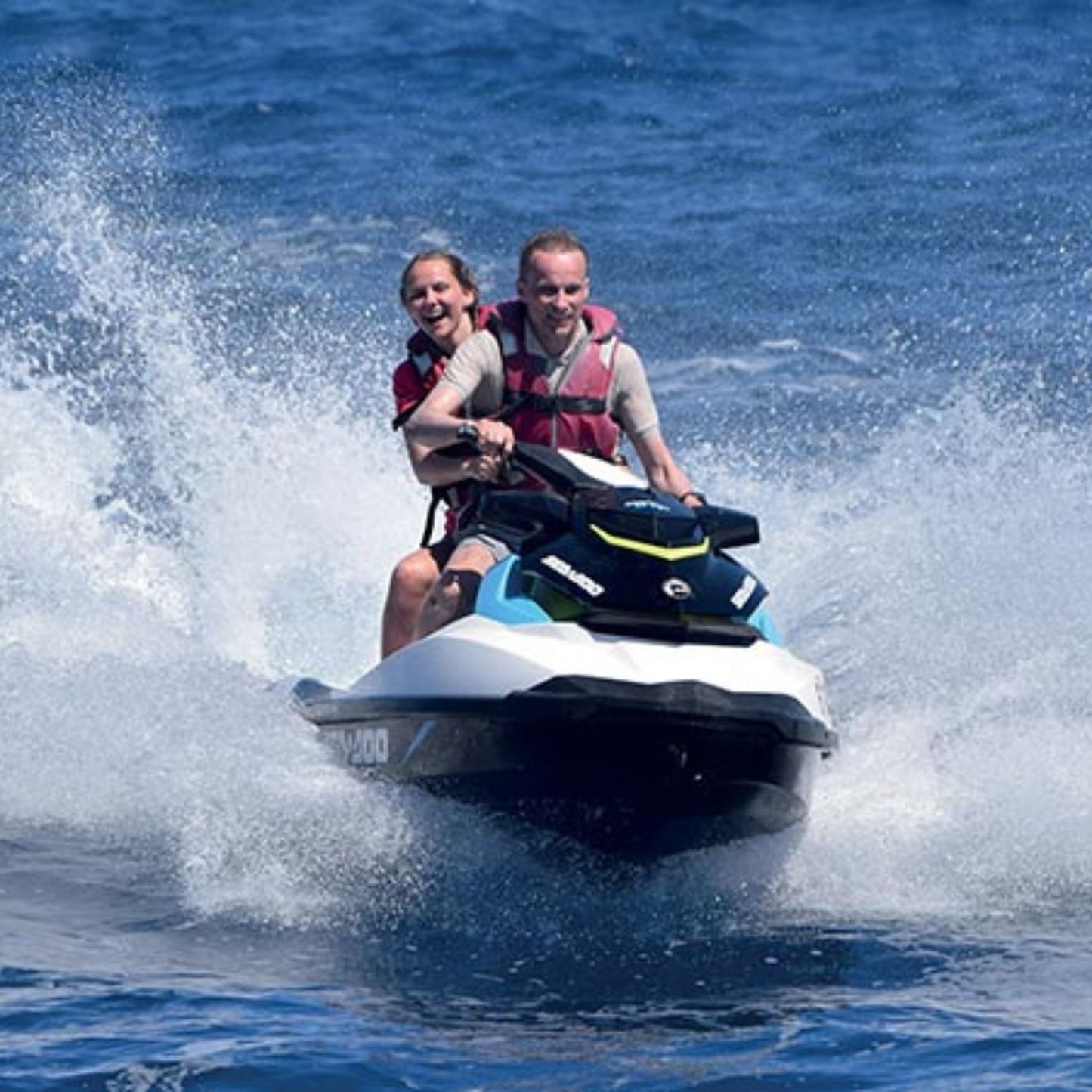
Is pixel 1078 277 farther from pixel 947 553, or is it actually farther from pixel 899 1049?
pixel 899 1049

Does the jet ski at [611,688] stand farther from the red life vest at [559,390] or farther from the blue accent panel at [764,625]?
the red life vest at [559,390]

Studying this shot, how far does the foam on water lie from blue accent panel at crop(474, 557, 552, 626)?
18.4 inches

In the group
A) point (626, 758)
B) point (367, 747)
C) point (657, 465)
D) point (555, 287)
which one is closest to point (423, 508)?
point (657, 465)

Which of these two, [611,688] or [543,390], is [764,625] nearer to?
[611,688]

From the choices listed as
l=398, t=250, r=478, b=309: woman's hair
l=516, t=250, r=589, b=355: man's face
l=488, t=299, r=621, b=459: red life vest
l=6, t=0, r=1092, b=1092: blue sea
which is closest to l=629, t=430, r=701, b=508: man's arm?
l=488, t=299, r=621, b=459: red life vest

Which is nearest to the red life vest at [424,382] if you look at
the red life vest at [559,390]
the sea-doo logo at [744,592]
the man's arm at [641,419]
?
the red life vest at [559,390]

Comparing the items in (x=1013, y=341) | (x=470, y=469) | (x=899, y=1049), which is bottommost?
(x=899, y=1049)

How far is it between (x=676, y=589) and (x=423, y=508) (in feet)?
13.7

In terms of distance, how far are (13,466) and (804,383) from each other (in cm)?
372

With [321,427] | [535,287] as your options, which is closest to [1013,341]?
[321,427]

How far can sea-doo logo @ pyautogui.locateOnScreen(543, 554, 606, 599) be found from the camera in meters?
5.61

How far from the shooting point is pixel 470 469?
20.7ft

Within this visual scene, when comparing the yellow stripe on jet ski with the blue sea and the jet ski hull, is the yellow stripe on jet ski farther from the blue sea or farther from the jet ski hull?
the blue sea

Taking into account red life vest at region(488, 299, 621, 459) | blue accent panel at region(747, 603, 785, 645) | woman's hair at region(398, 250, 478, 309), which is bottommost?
blue accent panel at region(747, 603, 785, 645)
